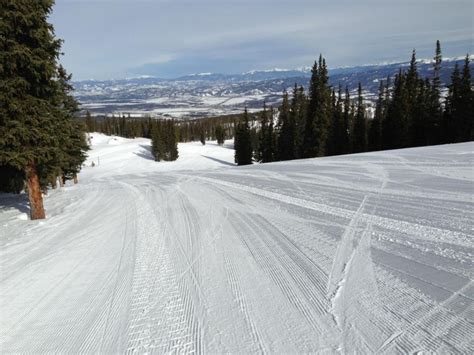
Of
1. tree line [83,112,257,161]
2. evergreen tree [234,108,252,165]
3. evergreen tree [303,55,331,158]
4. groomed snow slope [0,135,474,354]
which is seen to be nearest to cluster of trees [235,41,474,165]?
evergreen tree [303,55,331,158]

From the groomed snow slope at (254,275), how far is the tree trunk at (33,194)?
500mm

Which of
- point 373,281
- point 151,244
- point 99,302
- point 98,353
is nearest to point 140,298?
point 99,302

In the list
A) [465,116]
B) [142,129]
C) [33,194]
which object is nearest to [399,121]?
[465,116]

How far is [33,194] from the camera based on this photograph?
10.5m

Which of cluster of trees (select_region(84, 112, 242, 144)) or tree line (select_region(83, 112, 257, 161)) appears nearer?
tree line (select_region(83, 112, 257, 161))

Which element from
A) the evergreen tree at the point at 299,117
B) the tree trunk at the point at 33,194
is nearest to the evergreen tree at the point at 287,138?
the evergreen tree at the point at 299,117

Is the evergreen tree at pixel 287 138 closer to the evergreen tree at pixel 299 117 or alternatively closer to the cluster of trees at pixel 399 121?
the cluster of trees at pixel 399 121

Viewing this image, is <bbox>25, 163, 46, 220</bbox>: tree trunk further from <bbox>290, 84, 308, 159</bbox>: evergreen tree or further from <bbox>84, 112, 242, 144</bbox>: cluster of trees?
<bbox>84, 112, 242, 144</bbox>: cluster of trees

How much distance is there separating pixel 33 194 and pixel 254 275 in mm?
8888

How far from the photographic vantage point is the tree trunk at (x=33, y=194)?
10.4 m

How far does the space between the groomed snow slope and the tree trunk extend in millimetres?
500

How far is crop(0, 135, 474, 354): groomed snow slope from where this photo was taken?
3633mm

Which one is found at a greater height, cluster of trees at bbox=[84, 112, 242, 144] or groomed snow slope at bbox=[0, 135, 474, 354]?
groomed snow slope at bbox=[0, 135, 474, 354]

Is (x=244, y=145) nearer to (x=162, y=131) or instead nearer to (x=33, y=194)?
(x=162, y=131)
